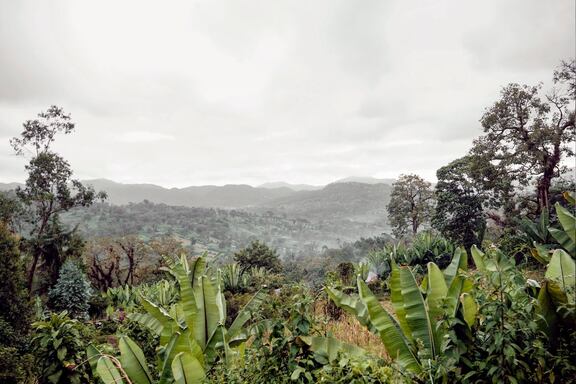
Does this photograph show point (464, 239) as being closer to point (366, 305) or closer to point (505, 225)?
point (505, 225)

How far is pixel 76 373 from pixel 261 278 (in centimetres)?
858

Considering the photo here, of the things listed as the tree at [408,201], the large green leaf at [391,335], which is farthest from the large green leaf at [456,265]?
the tree at [408,201]

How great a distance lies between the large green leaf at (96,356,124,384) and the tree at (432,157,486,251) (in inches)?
529

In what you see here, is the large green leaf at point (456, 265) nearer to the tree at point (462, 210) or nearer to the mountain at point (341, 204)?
the tree at point (462, 210)

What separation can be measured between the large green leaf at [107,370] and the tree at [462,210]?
44.1 feet

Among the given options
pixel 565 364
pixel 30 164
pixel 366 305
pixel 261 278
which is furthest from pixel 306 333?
pixel 30 164

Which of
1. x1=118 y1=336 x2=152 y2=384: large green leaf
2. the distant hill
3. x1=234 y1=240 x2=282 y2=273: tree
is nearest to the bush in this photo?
x1=118 y1=336 x2=152 y2=384: large green leaf

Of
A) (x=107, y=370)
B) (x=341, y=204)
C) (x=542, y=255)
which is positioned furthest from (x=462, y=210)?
(x=341, y=204)

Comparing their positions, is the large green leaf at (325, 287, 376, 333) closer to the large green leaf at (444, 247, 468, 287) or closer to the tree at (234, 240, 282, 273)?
the large green leaf at (444, 247, 468, 287)

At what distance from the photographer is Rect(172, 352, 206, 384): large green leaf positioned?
287cm

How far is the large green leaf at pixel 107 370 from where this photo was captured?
3242 mm

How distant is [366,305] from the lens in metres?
3.64

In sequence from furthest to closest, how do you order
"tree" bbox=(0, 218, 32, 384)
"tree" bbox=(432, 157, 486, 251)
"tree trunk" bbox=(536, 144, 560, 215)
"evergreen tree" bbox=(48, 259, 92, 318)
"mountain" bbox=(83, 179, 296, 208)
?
"mountain" bbox=(83, 179, 296, 208)
"tree" bbox=(432, 157, 486, 251)
"tree trunk" bbox=(536, 144, 560, 215)
"evergreen tree" bbox=(48, 259, 92, 318)
"tree" bbox=(0, 218, 32, 384)

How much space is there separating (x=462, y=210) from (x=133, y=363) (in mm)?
13804
